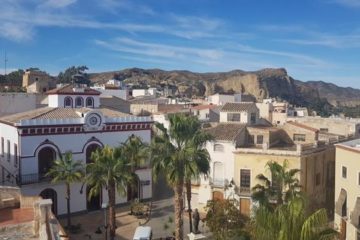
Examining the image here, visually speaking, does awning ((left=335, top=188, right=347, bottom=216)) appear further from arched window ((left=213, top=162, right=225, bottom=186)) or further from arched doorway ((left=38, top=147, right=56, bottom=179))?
arched doorway ((left=38, top=147, right=56, bottom=179))

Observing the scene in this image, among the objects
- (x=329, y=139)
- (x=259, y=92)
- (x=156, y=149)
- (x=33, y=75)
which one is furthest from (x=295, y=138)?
(x=259, y=92)

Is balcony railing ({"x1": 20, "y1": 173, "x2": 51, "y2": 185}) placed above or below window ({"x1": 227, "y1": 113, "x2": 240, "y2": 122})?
below

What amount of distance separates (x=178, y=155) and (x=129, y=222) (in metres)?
11.1

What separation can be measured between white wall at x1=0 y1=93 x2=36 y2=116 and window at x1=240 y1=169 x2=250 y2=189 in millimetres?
28105

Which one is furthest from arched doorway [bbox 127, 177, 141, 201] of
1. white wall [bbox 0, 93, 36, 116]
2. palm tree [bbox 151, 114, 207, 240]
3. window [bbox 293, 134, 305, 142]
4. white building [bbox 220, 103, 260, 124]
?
white wall [bbox 0, 93, 36, 116]

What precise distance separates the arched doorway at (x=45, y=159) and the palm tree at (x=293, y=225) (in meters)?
23.3

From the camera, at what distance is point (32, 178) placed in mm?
31156

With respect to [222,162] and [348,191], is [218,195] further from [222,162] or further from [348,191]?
[348,191]

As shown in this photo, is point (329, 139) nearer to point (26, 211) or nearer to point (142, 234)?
point (142, 234)

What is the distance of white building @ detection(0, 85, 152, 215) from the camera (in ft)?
102

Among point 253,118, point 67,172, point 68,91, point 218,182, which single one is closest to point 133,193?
point 218,182

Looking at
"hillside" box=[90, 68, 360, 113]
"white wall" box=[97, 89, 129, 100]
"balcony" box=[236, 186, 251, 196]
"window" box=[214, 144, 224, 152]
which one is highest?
"hillside" box=[90, 68, 360, 113]

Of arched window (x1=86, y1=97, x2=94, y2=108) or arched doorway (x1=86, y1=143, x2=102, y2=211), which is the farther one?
arched window (x1=86, y1=97, x2=94, y2=108)

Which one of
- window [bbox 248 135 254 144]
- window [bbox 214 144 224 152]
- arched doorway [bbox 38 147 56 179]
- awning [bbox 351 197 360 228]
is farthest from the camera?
window [bbox 248 135 254 144]
